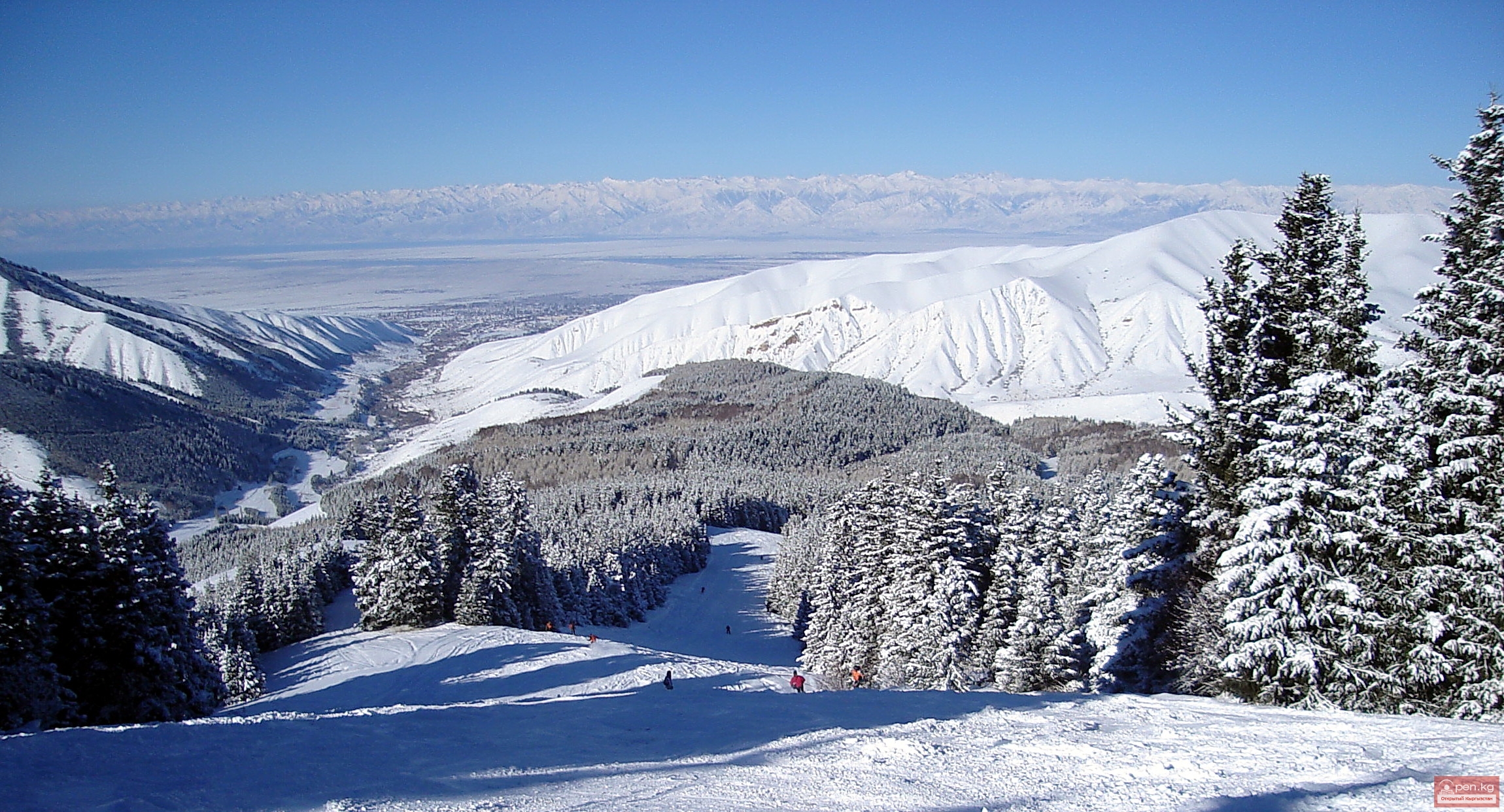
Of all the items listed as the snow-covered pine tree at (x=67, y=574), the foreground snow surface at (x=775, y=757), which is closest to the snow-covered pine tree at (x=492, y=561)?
the snow-covered pine tree at (x=67, y=574)

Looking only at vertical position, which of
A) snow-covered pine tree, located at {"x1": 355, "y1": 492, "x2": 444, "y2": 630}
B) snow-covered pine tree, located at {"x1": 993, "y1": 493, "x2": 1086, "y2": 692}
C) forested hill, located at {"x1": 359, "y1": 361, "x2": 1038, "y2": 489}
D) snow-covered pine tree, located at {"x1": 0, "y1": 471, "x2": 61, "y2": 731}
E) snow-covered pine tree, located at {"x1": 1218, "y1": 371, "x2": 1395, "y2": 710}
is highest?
snow-covered pine tree, located at {"x1": 1218, "y1": 371, "x2": 1395, "y2": 710}

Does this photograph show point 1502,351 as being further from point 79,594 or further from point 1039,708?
point 79,594

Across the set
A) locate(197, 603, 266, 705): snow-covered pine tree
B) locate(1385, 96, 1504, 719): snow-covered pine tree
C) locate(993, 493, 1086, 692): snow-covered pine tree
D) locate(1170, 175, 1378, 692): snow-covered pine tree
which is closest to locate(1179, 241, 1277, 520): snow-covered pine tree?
locate(1170, 175, 1378, 692): snow-covered pine tree

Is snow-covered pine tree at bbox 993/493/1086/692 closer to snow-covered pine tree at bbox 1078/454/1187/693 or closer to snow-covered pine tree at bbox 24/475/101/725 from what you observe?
snow-covered pine tree at bbox 1078/454/1187/693

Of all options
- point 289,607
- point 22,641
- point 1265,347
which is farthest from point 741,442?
point 1265,347

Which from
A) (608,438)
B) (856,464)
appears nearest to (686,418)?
(608,438)

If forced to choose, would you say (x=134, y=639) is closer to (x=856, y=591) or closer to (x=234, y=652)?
(x=234, y=652)
